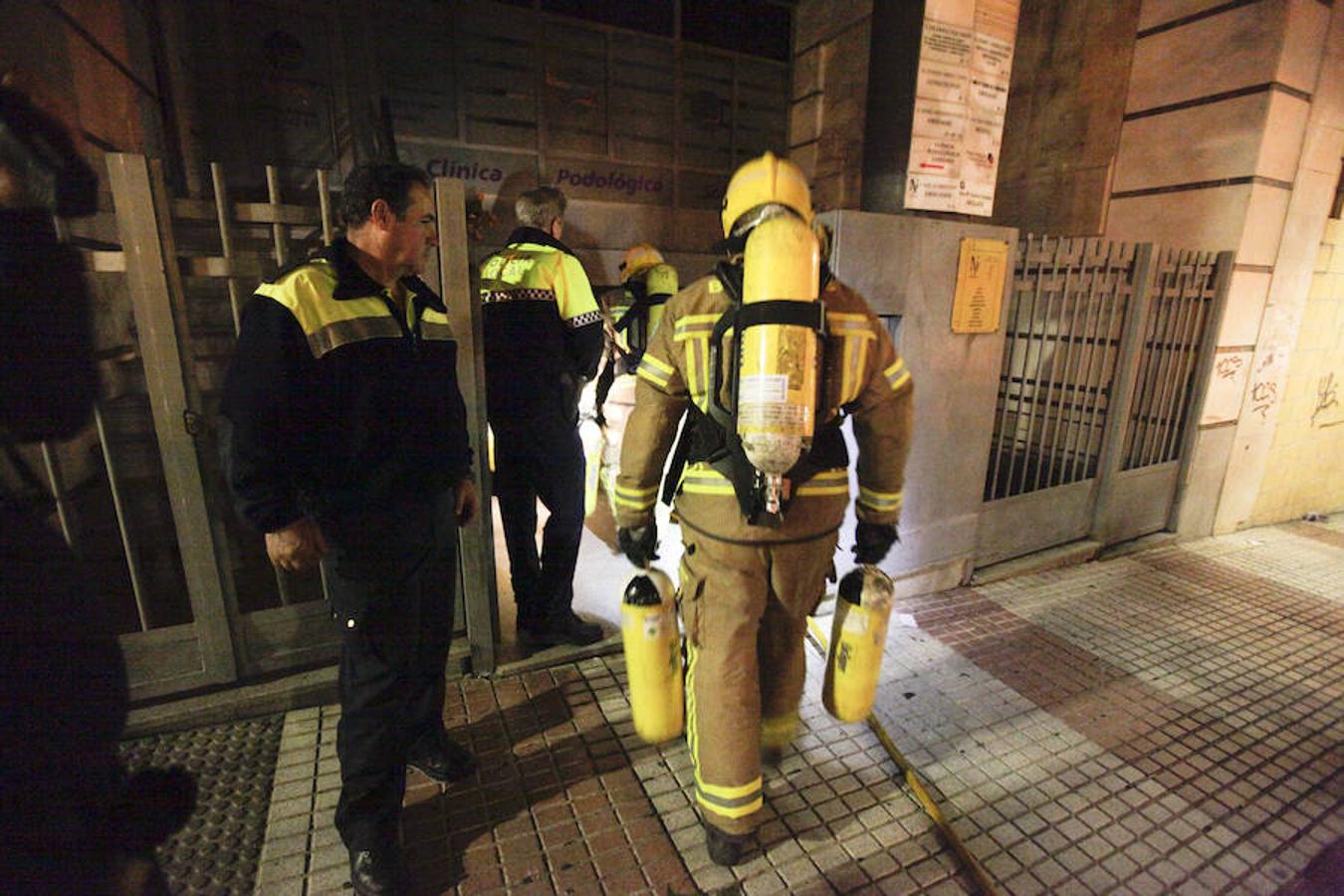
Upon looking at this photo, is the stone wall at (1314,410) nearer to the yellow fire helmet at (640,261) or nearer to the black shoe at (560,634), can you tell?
the yellow fire helmet at (640,261)

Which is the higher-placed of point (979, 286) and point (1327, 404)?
point (979, 286)

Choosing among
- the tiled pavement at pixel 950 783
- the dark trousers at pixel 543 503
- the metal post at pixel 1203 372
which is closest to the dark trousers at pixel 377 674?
the tiled pavement at pixel 950 783

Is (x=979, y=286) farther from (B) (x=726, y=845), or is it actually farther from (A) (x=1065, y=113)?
(A) (x=1065, y=113)

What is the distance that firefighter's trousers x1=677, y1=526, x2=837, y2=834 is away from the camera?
6.77 ft

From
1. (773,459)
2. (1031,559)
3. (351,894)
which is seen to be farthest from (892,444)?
(1031,559)

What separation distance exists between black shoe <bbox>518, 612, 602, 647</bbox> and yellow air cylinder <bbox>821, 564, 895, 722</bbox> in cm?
151

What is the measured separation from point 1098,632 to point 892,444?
2712 millimetres

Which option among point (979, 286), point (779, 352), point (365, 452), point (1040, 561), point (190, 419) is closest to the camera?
point (779, 352)

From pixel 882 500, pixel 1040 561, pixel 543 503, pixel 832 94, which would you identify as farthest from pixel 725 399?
pixel 832 94

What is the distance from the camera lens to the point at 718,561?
2.07 m

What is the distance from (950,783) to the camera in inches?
101

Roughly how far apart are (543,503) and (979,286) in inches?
117

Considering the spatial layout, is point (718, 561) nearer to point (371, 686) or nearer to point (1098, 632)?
point (371, 686)

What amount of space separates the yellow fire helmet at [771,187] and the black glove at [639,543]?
1.14 metres
